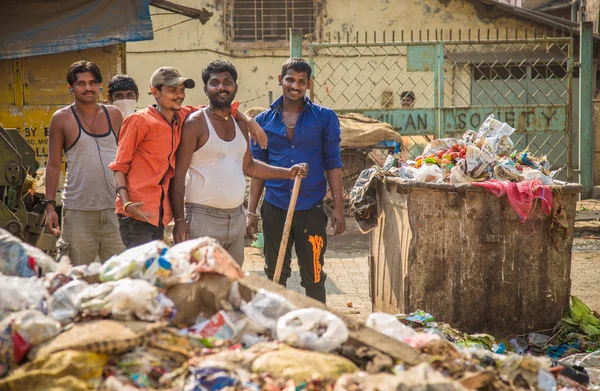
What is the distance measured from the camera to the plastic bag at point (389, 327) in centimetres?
387

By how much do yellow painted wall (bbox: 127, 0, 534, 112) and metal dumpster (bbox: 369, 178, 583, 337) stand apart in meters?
11.0

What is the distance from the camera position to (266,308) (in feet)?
11.9

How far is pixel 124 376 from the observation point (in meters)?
3.19

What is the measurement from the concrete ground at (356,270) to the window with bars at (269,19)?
21.1 feet

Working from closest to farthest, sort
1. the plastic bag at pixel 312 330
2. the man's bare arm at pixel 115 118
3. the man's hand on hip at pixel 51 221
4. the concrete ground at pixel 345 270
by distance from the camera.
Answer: the plastic bag at pixel 312 330 → the man's hand on hip at pixel 51 221 → the man's bare arm at pixel 115 118 → the concrete ground at pixel 345 270

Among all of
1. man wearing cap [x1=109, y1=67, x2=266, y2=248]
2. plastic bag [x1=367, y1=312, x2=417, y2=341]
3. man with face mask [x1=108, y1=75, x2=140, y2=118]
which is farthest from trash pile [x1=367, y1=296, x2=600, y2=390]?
man with face mask [x1=108, y1=75, x2=140, y2=118]

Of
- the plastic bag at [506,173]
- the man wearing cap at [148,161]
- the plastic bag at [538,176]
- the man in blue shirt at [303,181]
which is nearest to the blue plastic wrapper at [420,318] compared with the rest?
the man in blue shirt at [303,181]

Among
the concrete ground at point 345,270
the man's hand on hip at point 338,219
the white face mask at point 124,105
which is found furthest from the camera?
the concrete ground at point 345,270

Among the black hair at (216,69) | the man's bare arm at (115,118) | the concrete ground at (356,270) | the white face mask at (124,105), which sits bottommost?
the concrete ground at (356,270)

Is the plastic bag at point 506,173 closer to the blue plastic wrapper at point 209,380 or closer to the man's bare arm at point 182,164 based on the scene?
the man's bare arm at point 182,164

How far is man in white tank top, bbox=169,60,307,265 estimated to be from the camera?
15.8 ft

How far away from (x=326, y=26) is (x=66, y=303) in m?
13.7

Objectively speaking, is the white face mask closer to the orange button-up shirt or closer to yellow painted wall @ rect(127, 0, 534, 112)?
the orange button-up shirt

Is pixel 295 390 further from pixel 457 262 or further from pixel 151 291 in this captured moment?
pixel 457 262
